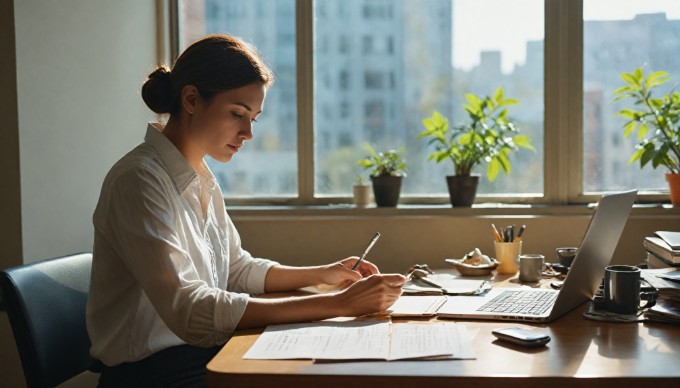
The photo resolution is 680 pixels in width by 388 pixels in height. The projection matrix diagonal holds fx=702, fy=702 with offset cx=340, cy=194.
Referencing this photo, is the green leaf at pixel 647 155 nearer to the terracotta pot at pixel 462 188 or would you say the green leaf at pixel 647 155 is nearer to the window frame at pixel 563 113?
the window frame at pixel 563 113

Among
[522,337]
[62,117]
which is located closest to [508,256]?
[522,337]

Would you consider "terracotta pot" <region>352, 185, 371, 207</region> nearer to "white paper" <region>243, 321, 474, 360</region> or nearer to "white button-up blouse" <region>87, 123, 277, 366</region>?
"white button-up blouse" <region>87, 123, 277, 366</region>

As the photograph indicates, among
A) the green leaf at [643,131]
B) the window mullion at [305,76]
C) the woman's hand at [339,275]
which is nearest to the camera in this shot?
the woman's hand at [339,275]

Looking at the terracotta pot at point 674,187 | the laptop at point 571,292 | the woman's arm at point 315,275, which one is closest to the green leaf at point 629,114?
the terracotta pot at point 674,187

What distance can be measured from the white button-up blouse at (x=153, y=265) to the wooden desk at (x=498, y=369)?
0.16 metres

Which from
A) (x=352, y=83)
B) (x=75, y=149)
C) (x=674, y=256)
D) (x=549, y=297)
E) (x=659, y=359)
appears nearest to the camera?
(x=659, y=359)

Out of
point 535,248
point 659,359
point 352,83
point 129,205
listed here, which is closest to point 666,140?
point 535,248

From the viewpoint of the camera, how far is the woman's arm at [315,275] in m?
1.93

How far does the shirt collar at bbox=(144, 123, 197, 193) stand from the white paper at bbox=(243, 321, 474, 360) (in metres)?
0.47

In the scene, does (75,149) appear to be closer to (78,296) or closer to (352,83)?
(78,296)

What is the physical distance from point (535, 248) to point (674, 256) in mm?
953

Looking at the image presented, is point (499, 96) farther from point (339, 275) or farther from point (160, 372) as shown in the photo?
point (160, 372)

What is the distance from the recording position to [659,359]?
3.90 feet

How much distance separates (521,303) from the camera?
5.36 ft
